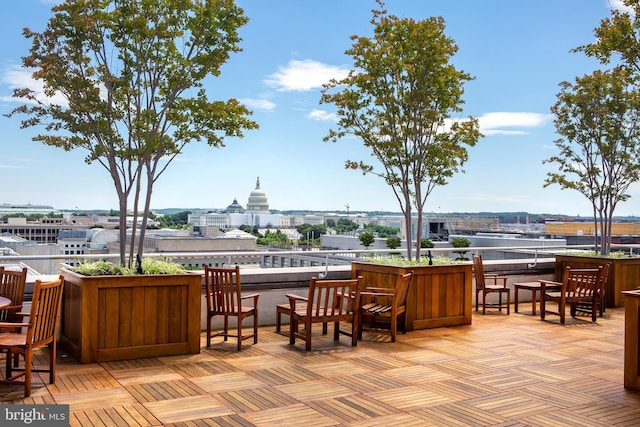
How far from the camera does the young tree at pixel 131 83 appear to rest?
6.46 m

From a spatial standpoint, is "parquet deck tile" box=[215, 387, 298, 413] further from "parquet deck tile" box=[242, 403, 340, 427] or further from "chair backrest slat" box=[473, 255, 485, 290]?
"chair backrest slat" box=[473, 255, 485, 290]

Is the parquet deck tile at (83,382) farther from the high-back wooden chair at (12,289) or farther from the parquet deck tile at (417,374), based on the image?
the parquet deck tile at (417,374)

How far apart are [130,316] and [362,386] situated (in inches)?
90.7

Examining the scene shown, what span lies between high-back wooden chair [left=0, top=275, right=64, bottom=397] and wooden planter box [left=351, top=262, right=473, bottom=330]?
405cm

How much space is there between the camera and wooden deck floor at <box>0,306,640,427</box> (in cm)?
437

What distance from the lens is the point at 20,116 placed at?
6426mm

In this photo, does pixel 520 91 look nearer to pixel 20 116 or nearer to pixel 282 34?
pixel 282 34

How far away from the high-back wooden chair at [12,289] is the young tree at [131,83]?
3.89 feet

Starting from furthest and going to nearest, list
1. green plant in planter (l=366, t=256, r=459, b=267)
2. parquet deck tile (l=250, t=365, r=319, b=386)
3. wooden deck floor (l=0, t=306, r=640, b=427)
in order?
green plant in planter (l=366, t=256, r=459, b=267)
parquet deck tile (l=250, t=365, r=319, b=386)
wooden deck floor (l=0, t=306, r=640, b=427)

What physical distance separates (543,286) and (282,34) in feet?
36.8

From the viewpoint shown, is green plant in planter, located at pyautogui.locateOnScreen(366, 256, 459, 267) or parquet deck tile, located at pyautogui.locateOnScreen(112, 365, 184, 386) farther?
green plant in planter, located at pyautogui.locateOnScreen(366, 256, 459, 267)

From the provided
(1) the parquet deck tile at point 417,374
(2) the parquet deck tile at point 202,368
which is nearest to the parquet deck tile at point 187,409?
(2) the parquet deck tile at point 202,368

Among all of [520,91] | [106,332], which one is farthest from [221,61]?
[520,91]

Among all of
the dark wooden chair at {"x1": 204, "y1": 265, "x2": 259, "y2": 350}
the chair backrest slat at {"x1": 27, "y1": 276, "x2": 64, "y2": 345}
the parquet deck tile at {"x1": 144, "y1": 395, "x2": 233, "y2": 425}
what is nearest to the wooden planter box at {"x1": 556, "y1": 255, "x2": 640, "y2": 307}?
the dark wooden chair at {"x1": 204, "y1": 265, "x2": 259, "y2": 350}
